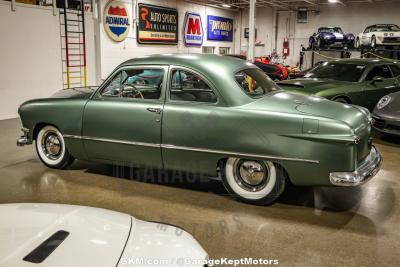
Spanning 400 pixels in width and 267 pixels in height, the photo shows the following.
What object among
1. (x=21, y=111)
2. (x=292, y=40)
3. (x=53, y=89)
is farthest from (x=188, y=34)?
(x=21, y=111)

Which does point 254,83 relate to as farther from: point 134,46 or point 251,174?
point 134,46

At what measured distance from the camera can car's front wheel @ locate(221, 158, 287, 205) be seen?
3.99 m

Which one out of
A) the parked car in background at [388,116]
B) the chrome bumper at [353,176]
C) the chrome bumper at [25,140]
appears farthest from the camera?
the parked car in background at [388,116]

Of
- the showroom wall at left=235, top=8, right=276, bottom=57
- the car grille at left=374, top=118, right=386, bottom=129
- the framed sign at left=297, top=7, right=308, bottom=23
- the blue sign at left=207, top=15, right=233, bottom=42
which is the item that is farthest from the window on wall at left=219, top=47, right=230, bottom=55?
the car grille at left=374, top=118, right=386, bottom=129

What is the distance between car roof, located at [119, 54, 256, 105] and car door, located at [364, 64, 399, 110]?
4511mm

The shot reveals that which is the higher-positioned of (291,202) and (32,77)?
(32,77)

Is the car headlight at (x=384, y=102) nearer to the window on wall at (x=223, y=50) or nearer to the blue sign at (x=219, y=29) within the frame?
the blue sign at (x=219, y=29)

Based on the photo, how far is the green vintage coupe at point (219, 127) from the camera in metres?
3.73

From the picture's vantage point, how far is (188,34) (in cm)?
1886

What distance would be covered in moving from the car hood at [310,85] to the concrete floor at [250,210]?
7.55ft

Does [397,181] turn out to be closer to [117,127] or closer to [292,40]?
[117,127]

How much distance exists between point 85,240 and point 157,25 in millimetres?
15916

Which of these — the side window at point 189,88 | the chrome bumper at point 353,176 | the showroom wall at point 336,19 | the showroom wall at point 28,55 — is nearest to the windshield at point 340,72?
the chrome bumper at point 353,176

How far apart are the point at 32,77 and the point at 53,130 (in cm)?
563
